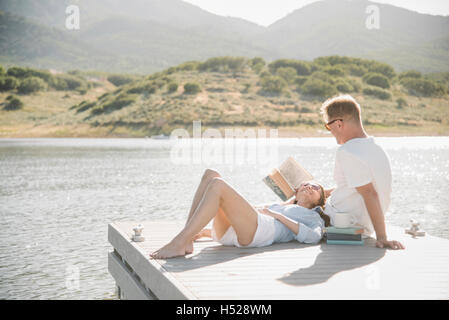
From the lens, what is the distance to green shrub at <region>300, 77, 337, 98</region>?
167 feet

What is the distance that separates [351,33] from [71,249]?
5030 inches

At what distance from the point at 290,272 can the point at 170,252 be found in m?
→ 0.85

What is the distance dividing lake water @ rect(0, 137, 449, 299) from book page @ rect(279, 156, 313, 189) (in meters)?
0.72

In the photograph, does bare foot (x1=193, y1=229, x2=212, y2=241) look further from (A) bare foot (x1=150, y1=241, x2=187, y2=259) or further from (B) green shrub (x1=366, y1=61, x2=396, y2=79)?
(B) green shrub (x1=366, y1=61, x2=396, y2=79)

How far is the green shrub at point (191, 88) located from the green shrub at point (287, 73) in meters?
10.7

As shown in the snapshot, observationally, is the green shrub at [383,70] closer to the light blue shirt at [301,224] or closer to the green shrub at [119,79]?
the green shrub at [119,79]

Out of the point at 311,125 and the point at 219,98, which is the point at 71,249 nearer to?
the point at 311,125

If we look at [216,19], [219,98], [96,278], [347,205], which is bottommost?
[96,278]

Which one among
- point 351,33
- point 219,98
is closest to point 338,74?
point 219,98

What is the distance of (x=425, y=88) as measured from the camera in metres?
55.3

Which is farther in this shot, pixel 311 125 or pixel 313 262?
pixel 311 125

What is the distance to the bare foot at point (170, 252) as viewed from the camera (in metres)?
3.63

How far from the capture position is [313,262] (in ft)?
11.6

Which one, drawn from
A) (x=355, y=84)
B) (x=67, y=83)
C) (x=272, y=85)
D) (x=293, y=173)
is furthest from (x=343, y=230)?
(x=67, y=83)
